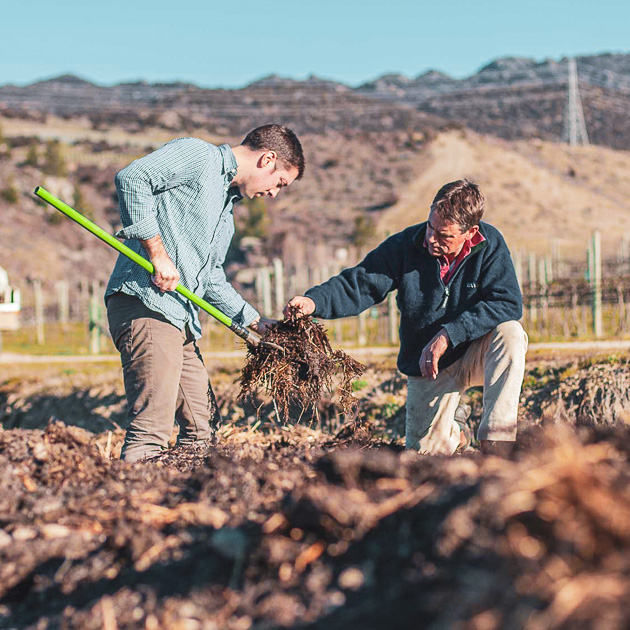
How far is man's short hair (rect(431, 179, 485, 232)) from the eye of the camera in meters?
4.35

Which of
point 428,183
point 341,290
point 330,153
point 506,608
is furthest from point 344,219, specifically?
point 506,608

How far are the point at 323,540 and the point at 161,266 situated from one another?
7.35ft

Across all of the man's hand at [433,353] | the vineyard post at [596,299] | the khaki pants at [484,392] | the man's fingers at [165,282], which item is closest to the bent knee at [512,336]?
the khaki pants at [484,392]

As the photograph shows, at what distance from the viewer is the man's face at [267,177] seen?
14.1 feet

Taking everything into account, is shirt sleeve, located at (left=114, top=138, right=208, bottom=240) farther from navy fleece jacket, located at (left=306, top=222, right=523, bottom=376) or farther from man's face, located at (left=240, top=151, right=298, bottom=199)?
navy fleece jacket, located at (left=306, top=222, right=523, bottom=376)

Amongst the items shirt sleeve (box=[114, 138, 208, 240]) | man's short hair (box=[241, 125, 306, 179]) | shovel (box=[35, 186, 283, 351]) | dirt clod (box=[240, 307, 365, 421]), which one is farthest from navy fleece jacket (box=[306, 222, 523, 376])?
shirt sleeve (box=[114, 138, 208, 240])

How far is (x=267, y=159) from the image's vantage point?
430 cm

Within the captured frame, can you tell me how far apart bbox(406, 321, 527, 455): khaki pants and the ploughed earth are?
96 centimetres

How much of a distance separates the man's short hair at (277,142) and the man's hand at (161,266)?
30.2 inches

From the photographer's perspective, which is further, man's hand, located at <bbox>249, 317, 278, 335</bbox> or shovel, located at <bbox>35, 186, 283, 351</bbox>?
man's hand, located at <bbox>249, 317, 278, 335</bbox>

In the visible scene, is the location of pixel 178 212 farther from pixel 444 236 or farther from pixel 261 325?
pixel 444 236

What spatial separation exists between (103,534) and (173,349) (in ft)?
5.83

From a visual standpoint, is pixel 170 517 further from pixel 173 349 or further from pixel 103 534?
pixel 173 349

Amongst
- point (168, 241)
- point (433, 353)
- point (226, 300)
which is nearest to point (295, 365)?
point (226, 300)
